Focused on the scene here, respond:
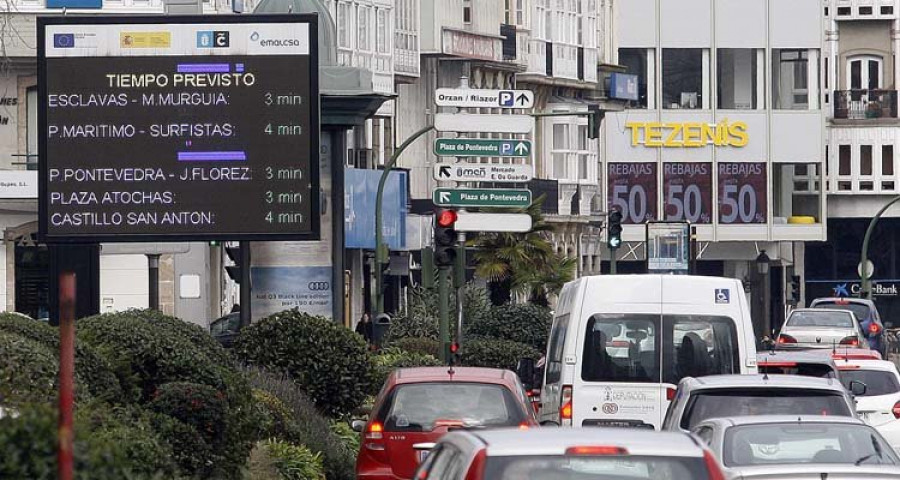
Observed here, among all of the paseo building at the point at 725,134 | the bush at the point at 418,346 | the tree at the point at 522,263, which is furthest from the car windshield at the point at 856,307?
the paseo building at the point at 725,134

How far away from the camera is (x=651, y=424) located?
19578 millimetres

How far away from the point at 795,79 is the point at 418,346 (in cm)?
5087

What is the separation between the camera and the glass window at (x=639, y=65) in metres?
82.1

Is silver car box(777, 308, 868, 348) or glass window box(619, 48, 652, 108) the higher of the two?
glass window box(619, 48, 652, 108)

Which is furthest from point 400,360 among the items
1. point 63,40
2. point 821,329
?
point 821,329

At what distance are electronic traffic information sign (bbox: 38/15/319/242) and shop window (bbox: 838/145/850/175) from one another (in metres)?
65.1

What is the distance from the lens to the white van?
19656mm

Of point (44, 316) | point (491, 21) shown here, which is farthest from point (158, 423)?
point (491, 21)

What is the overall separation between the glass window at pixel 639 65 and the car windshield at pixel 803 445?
6893 cm

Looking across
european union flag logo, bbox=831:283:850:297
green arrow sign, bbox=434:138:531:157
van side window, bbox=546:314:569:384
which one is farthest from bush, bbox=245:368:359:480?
european union flag logo, bbox=831:283:850:297

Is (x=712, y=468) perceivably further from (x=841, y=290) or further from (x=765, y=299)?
(x=841, y=290)

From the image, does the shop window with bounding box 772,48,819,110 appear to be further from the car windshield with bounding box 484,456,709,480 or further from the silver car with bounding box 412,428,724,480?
the car windshield with bounding box 484,456,709,480

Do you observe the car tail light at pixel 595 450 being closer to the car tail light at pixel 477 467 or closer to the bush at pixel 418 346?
the car tail light at pixel 477 467

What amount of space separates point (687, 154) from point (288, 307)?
53.0m
